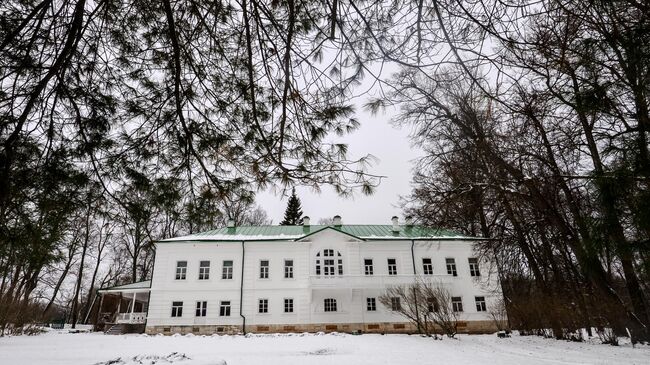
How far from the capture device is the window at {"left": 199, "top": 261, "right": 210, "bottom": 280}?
23172mm

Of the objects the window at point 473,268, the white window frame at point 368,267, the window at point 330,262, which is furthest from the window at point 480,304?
the window at point 330,262

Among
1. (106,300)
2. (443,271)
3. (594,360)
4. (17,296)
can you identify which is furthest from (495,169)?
(106,300)

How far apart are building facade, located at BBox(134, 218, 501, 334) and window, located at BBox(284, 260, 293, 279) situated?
0.07m

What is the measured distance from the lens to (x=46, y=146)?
185 inches

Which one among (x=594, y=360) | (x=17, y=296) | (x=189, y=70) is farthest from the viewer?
(x=17, y=296)

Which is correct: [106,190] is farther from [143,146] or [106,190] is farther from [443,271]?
[443,271]

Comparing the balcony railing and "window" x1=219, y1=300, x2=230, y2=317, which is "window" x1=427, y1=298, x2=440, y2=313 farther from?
the balcony railing

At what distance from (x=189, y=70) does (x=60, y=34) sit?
152 centimetres

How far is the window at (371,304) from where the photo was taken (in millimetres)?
22938

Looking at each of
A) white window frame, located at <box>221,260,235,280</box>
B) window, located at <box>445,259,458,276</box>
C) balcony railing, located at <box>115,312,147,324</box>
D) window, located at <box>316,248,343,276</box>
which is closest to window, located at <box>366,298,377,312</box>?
window, located at <box>316,248,343,276</box>

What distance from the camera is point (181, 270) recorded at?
23.1 meters

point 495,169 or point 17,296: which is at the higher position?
point 495,169

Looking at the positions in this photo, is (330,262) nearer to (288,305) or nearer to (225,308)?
(288,305)

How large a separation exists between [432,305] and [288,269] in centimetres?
963
